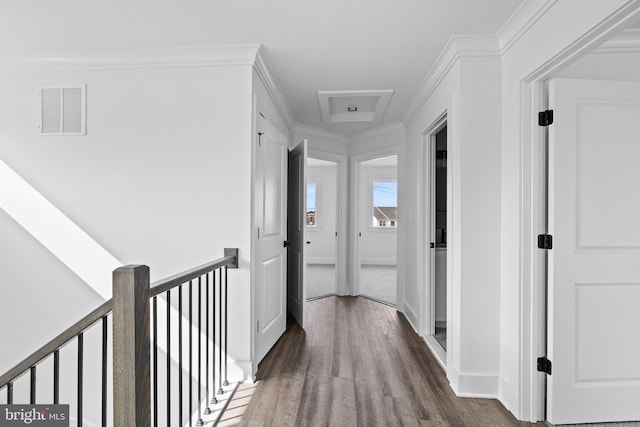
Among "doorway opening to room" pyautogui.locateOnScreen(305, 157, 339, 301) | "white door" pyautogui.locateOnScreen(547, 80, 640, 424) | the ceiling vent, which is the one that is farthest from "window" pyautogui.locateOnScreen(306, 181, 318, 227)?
"white door" pyautogui.locateOnScreen(547, 80, 640, 424)

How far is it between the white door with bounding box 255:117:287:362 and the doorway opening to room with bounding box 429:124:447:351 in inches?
59.0

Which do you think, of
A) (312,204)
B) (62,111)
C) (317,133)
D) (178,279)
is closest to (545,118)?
(178,279)

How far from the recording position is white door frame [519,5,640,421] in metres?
1.92

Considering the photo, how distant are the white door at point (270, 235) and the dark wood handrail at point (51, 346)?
1.48 metres

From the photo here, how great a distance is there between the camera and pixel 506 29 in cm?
207

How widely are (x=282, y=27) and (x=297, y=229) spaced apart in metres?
Result: 2.08

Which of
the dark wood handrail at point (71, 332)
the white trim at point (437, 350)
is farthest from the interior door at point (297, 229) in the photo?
the dark wood handrail at point (71, 332)

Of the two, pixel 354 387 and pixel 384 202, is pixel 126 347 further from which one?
pixel 384 202

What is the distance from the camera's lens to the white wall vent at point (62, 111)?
251 centimetres

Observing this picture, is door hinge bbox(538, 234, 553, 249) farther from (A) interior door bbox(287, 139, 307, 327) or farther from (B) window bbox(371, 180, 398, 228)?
(B) window bbox(371, 180, 398, 228)

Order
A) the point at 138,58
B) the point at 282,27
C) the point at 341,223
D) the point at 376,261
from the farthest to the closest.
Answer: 1. the point at 376,261
2. the point at 341,223
3. the point at 138,58
4. the point at 282,27

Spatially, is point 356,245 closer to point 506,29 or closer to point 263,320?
point 263,320

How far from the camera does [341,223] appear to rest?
4.81 metres

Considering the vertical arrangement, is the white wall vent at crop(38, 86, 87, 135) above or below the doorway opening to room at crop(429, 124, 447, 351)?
above
